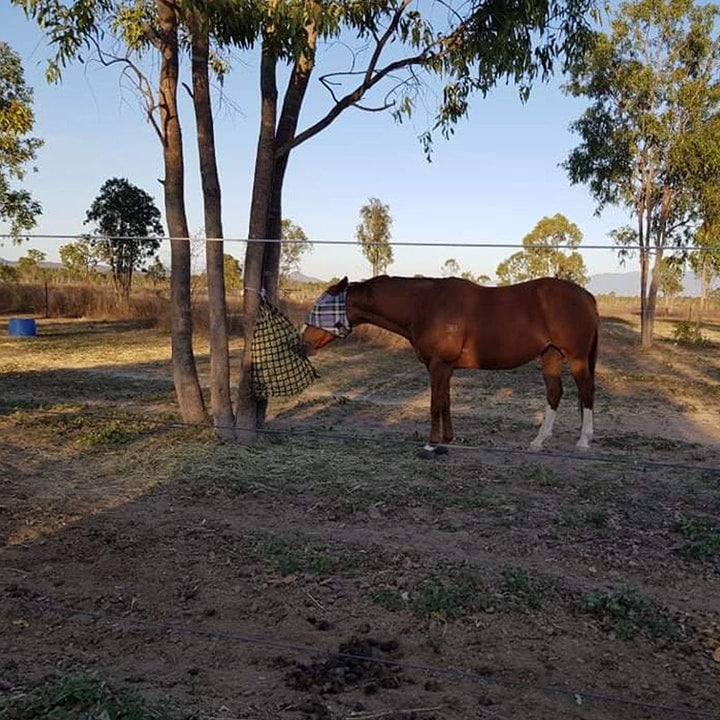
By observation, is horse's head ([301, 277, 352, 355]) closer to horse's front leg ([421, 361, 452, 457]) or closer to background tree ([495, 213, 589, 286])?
horse's front leg ([421, 361, 452, 457])

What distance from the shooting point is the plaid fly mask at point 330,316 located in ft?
18.5

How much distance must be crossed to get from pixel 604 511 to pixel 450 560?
1450 millimetres

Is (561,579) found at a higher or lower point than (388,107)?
lower

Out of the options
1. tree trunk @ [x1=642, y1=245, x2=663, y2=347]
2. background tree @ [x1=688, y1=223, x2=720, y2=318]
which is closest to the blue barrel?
tree trunk @ [x1=642, y1=245, x2=663, y2=347]

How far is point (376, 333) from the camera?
16656mm

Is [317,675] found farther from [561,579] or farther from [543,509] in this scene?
[543,509]

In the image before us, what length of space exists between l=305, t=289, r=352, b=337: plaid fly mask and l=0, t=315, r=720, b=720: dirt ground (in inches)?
46.4

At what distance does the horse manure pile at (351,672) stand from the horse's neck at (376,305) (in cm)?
352

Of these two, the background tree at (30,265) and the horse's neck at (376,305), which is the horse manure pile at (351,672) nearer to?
the horse's neck at (376,305)

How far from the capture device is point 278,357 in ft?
19.0

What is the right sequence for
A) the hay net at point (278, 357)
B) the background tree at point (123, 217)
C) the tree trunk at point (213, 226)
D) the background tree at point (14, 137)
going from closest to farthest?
the hay net at point (278, 357), the tree trunk at point (213, 226), the background tree at point (14, 137), the background tree at point (123, 217)

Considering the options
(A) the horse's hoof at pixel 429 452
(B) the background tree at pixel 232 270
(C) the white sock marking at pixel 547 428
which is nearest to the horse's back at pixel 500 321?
(C) the white sock marking at pixel 547 428

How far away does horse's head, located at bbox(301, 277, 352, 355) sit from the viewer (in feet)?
18.5

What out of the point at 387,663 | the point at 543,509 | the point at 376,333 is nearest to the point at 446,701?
the point at 387,663
